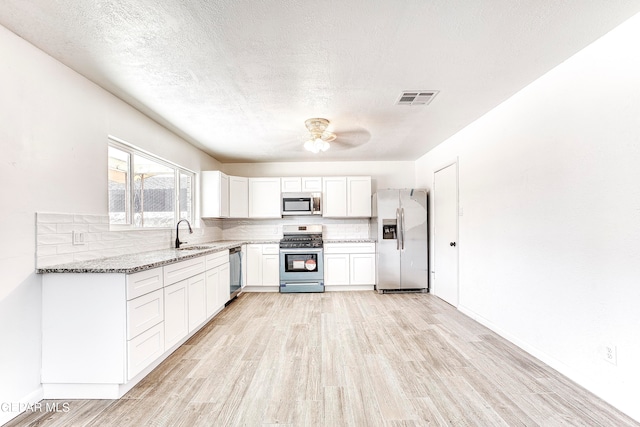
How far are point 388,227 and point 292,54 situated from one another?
11.7 ft

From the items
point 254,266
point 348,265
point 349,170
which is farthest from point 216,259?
point 349,170

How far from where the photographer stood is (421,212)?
504 centimetres

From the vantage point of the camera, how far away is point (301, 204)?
541 centimetres

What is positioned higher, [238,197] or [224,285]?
[238,197]

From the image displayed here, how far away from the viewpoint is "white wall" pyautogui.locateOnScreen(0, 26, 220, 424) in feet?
5.96

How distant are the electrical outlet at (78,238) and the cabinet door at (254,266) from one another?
2.92m

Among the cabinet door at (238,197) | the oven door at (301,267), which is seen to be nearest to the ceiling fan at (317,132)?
the oven door at (301,267)

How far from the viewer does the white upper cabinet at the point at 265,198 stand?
5.48 meters

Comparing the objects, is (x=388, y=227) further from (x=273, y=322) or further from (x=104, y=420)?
(x=104, y=420)

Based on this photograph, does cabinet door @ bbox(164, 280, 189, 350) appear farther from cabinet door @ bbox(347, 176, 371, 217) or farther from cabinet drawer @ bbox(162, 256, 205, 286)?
cabinet door @ bbox(347, 176, 371, 217)

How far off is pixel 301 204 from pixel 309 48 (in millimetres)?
3511

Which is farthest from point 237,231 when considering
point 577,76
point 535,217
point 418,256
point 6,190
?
point 577,76

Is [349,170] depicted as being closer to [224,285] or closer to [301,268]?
[301,268]

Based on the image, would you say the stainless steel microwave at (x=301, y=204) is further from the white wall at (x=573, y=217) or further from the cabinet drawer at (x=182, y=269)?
the white wall at (x=573, y=217)
